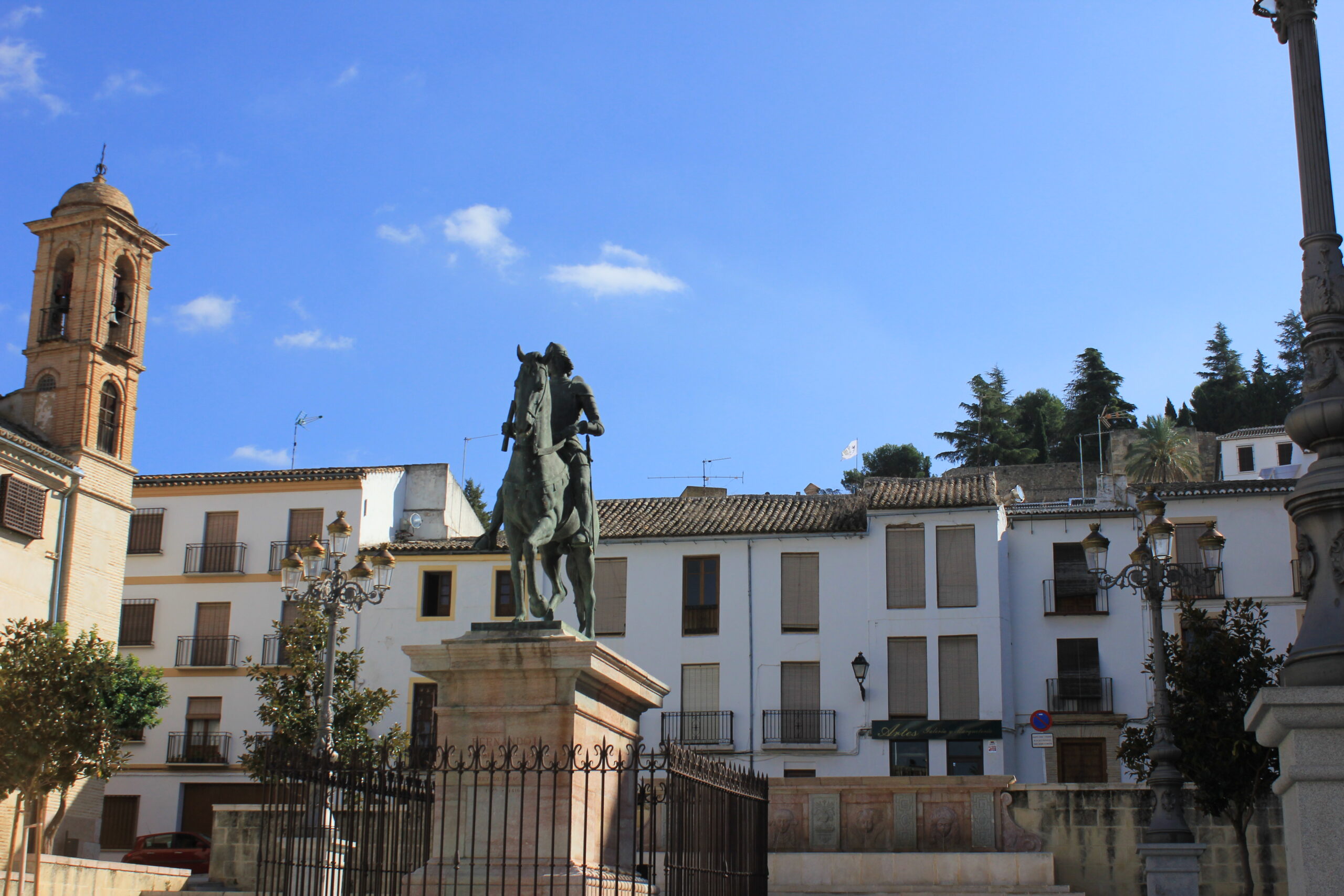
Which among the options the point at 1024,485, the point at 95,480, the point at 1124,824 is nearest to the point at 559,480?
the point at 1124,824

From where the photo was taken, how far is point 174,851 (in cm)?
2936

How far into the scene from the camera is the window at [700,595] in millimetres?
35188

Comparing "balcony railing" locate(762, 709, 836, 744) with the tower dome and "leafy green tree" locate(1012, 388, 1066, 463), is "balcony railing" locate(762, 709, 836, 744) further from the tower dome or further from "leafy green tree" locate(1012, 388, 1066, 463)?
"leafy green tree" locate(1012, 388, 1066, 463)

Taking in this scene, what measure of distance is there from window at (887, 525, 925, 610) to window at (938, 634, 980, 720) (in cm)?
133

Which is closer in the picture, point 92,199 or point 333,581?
point 333,581

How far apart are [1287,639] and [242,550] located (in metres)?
28.4

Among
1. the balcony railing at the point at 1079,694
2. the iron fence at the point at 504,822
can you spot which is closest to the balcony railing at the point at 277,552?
the balcony railing at the point at 1079,694

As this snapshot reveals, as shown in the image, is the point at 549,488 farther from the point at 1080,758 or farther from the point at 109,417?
the point at 1080,758

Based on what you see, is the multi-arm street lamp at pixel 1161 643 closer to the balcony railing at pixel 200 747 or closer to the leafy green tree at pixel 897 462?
the balcony railing at pixel 200 747

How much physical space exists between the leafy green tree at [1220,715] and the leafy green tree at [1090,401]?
61905 mm

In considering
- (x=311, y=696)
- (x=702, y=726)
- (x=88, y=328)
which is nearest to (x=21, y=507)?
(x=88, y=328)

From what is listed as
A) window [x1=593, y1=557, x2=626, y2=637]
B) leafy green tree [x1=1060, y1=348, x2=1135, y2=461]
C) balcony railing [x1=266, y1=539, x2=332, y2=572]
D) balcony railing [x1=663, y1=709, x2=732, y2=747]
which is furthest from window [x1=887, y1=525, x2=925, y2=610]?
leafy green tree [x1=1060, y1=348, x2=1135, y2=461]

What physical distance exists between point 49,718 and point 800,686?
2052 cm

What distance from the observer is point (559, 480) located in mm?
9391
